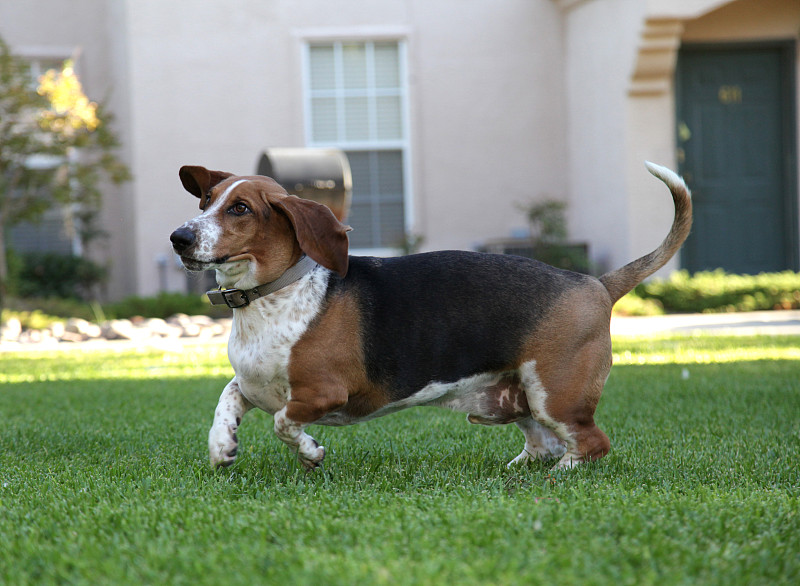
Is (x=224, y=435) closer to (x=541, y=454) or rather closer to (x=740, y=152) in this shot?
(x=541, y=454)

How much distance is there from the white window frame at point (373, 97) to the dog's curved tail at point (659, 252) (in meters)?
9.88

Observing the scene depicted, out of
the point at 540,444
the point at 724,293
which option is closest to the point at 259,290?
the point at 540,444

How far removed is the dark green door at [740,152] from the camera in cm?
1263

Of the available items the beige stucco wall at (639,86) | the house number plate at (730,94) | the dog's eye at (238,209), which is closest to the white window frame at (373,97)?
the beige stucco wall at (639,86)

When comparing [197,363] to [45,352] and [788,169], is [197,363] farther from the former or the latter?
[788,169]

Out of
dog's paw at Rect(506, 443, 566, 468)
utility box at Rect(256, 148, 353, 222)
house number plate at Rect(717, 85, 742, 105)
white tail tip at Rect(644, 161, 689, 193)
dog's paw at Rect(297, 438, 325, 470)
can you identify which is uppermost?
house number plate at Rect(717, 85, 742, 105)

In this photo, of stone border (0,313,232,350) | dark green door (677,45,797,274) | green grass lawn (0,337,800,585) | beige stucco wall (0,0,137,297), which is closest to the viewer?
green grass lawn (0,337,800,585)

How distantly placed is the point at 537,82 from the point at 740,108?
118 inches

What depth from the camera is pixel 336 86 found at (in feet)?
45.3

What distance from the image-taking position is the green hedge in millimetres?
11141

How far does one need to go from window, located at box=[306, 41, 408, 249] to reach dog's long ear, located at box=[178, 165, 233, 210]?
990cm

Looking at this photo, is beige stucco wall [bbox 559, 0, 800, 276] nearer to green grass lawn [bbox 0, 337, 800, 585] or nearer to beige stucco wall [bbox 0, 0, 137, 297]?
beige stucco wall [bbox 0, 0, 137, 297]

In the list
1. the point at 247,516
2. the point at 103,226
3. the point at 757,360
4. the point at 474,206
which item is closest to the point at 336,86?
the point at 474,206

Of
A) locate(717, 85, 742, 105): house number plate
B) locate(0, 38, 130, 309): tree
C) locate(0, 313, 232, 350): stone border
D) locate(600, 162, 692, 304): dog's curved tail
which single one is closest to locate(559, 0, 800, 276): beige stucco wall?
locate(717, 85, 742, 105): house number plate
